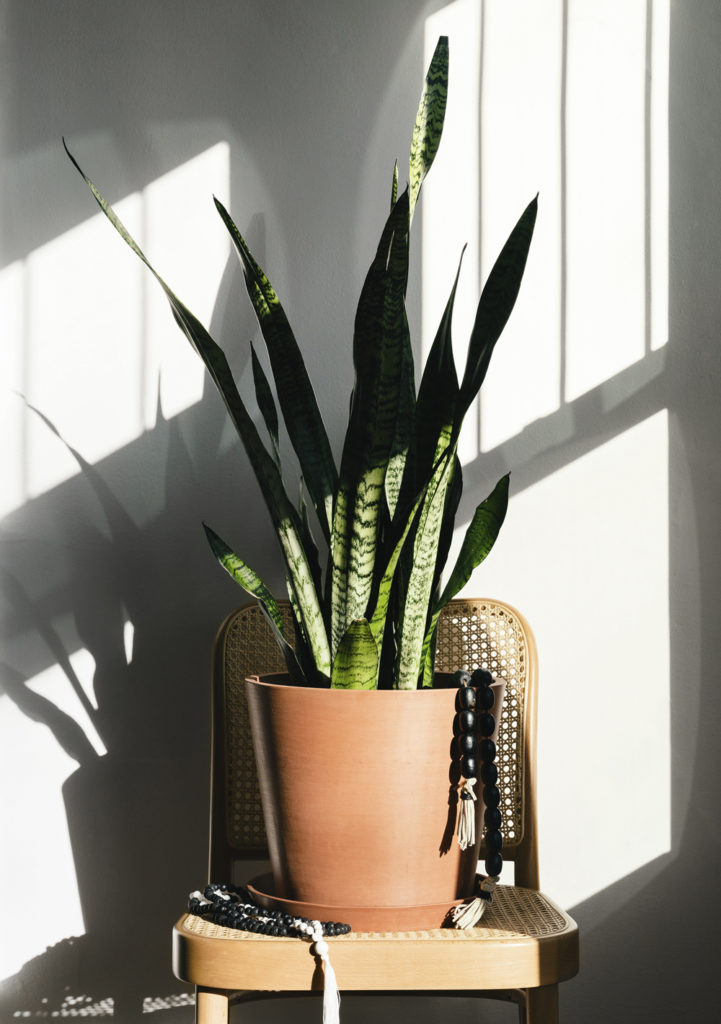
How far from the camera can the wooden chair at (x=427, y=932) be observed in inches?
32.0

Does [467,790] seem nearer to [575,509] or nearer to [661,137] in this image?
[575,509]

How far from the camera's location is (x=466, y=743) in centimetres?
86

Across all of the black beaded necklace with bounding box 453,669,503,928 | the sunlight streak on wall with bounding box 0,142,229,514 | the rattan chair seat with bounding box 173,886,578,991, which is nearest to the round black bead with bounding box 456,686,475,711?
the black beaded necklace with bounding box 453,669,503,928

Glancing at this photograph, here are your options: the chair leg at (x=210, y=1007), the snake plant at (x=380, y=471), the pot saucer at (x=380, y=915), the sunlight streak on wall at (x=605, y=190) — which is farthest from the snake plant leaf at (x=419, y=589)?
the sunlight streak on wall at (x=605, y=190)

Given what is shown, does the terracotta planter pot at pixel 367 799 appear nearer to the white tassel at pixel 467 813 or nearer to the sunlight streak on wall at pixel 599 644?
the white tassel at pixel 467 813

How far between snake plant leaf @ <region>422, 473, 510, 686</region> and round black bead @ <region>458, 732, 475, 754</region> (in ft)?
0.34

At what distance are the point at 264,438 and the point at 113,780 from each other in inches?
20.5

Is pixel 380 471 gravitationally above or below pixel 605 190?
below

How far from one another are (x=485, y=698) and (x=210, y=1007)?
39 centimetres

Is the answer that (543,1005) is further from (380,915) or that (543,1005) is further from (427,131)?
(427,131)

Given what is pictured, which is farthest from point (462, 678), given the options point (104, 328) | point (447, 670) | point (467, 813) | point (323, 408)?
point (104, 328)

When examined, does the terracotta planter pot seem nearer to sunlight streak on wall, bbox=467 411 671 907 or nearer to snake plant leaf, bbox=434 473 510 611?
snake plant leaf, bbox=434 473 510 611

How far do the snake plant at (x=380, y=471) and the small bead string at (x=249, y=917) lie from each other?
22 centimetres

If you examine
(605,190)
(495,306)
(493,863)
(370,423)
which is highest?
(605,190)
